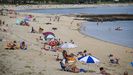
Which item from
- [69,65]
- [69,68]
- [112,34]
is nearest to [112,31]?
[112,34]

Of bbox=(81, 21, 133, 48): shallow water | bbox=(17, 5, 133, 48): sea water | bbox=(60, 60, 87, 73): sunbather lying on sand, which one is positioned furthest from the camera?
bbox=(17, 5, 133, 48): sea water

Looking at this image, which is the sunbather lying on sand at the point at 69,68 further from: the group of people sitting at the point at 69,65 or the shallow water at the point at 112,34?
the shallow water at the point at 112,34

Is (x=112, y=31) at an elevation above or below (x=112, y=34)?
below

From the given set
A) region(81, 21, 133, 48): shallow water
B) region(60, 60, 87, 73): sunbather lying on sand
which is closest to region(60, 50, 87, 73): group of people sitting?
region(60, 60, 87, 73): sunbather lying on sand

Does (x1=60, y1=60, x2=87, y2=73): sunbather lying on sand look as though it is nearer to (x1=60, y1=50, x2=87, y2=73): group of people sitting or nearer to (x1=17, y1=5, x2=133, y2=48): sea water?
(x1=60, y1=50, x2=87, y2=73): group of people sitting

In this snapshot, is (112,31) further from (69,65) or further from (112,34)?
(69,65)

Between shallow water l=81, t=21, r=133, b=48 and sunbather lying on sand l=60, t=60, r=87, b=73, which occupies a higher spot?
sunbather lying on sand l=60, t=60, r=87, b=73

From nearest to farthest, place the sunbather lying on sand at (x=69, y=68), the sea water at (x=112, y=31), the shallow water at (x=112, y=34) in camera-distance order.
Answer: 1. the sunbather lying on sand at (x=69, y=68)
2. the shallow water at (x=112, y=34)
3. the sea water at (x=112, y=31)

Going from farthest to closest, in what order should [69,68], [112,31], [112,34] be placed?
[112,31], [112,34], [69,68]

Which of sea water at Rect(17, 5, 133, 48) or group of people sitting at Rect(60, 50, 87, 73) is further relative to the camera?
sea water at Rect(17, 5, 133, 48)

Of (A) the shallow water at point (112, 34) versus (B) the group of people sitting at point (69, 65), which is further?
(A) the shallow water at point (112, 34)

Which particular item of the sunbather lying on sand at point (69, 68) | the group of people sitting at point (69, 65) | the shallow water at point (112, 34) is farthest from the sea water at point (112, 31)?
the sunbather lying on sand at point (69, 68)

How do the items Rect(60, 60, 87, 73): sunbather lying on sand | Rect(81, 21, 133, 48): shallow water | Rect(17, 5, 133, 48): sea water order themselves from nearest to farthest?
Rect(60, 60, 87, 73): sunbather lying on sand → Rect(81, 21, 133, 48): shallow water → Rect(17, 5, 133, 48): sea water

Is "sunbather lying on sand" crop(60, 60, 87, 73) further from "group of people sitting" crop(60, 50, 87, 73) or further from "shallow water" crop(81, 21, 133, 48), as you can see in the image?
"shallow water" crop(81, 21, 133, 48)
